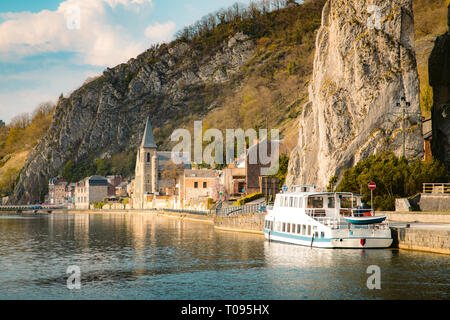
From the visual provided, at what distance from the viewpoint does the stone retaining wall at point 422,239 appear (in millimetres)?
35031

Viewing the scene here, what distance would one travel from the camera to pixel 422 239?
36.8 meters

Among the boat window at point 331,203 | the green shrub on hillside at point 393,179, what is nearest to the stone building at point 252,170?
the green shrub on hillside at point 393,179

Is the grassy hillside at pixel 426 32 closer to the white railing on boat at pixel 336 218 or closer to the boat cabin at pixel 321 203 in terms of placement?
the boat cabin at pixel 321 203

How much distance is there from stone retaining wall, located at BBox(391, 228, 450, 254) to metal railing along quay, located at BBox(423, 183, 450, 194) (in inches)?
395

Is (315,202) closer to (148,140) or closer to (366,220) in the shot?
(366,220)

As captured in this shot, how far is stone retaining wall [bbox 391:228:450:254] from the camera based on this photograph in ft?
115

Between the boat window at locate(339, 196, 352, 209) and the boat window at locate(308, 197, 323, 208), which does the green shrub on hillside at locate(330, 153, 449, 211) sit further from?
the boat window at locate(308, 197, 323, 208)

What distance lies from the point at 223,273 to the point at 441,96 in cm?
5537

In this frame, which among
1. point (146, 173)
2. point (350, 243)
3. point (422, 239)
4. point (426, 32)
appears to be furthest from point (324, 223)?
point (146, 173)

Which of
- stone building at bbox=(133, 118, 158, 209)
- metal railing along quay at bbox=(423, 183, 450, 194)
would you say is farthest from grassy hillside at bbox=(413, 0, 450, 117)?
stone building at bbox=(133, 118, 158, 209)
